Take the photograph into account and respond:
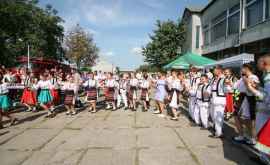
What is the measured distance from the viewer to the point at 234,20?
74.2 feet

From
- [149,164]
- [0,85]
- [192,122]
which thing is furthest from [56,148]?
[192,122]

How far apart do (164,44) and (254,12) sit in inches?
645

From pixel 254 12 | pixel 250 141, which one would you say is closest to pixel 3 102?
pixel 250 141

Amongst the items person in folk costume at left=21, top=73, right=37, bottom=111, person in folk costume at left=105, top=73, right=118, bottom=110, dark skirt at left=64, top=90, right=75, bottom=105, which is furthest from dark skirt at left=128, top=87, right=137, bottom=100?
person in folk costume at left=21, top=73, right=37, bottom=111

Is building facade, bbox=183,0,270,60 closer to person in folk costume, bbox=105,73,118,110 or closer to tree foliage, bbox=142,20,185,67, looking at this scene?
tree foliage, bbox=142,20,185,67

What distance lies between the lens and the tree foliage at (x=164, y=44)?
3425cm

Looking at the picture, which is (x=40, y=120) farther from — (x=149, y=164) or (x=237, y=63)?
(x=237, y=63)

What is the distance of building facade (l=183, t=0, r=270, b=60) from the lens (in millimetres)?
17562

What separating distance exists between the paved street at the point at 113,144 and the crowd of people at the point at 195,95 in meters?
0.66

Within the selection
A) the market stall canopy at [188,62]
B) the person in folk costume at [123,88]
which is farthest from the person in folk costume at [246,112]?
the market stall canopy at [188,62]

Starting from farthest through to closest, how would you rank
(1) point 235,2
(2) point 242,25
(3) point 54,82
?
(1) point 235,2, (2) point 242,25, (3) point 54,82

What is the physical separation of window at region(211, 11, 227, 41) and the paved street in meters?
17.4

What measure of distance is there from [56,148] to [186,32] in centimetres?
3217

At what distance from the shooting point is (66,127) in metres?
9.14
